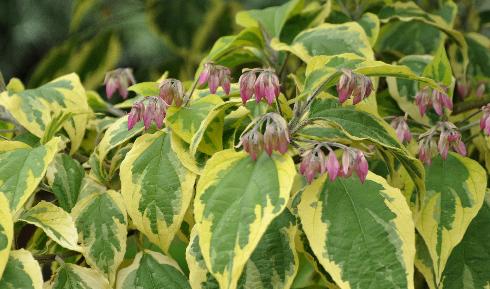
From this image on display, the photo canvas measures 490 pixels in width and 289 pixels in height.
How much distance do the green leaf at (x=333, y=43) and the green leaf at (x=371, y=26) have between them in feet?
0.36

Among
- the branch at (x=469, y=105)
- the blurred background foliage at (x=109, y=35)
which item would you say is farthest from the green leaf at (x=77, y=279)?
the blurred background foliage at (x=109, y=35)

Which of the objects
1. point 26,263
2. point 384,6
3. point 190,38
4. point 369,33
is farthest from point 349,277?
point 190,38

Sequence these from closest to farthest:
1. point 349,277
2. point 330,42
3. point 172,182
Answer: point 349,277 < point 172,182 < point 330,42

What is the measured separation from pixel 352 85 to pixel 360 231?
168 millimetres

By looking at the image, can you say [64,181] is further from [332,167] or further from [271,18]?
[271,18]

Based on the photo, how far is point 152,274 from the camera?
0.95 metres

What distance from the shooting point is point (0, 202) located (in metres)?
0.79

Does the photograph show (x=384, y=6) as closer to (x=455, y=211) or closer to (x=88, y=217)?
(x=455, y=211)

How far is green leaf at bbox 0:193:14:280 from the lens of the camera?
0.78 m

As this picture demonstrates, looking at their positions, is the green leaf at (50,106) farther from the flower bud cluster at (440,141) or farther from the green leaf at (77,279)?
the flower bud cluster at (440,141)

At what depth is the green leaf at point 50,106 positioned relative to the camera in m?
1.07

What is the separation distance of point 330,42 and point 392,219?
16.2 inches

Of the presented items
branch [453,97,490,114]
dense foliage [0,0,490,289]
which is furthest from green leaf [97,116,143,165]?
branch [453,97,490,114]

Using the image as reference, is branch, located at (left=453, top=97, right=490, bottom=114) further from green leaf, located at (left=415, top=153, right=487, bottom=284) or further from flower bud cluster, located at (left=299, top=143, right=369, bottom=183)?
flower bud cluster, located at (left=299, top=143, right=369, bottom=183)
